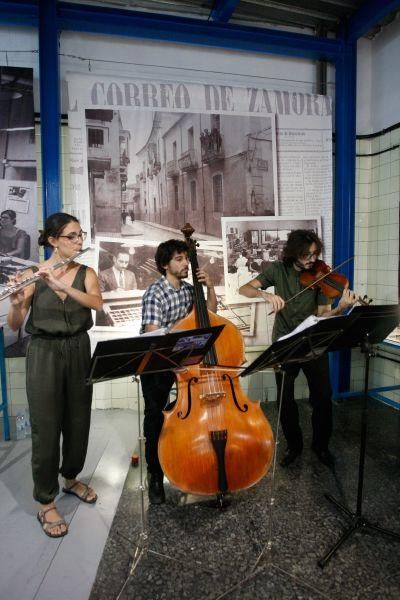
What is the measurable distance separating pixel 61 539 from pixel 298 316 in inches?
78.1

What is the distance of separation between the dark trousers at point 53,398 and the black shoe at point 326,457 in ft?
5.66

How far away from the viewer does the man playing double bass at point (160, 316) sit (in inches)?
98.2

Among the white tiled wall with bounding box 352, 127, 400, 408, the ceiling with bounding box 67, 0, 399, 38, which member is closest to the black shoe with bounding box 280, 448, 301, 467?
the white tiled wall with bounding box 352, 127, 400, 408

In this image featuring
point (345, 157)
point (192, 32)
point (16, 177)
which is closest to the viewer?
point (16, 177)

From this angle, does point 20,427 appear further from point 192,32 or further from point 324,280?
point 192,32

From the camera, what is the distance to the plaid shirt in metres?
2.47

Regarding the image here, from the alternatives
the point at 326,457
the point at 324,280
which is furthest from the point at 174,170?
the point at 326,457

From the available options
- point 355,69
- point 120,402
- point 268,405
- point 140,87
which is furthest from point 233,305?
point 355,69

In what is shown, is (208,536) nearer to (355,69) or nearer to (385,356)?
(385,356)

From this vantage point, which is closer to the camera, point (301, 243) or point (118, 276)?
point (301, 243)

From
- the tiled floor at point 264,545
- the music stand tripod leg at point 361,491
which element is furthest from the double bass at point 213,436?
the music stand tripod leg at point 361,491

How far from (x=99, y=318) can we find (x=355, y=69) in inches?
134

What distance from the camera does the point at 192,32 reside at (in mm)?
3574

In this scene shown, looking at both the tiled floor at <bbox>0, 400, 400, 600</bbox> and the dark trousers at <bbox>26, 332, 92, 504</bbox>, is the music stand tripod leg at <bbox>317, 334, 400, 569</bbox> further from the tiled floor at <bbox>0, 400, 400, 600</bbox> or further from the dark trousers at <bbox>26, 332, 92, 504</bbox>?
the dark trousers at <bbox>26, 332, 92, 504</bbox>
